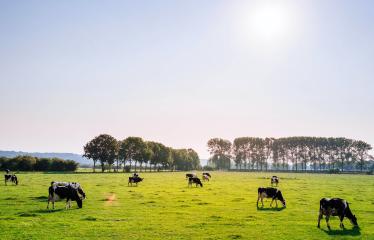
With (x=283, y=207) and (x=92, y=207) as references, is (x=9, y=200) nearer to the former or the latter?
(x=92, y=207)

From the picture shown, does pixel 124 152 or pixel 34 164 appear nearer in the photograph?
pixel 34 164

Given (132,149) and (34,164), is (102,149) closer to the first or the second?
(132,149)

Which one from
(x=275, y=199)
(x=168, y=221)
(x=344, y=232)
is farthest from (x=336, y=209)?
(x=168, y=221)

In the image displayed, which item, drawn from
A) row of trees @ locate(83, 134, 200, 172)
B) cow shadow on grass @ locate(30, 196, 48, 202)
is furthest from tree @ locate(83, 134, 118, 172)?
cow shadow on grass @ locate(30, 196, 48, 202)

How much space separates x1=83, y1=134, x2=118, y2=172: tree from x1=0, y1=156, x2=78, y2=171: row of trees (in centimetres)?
813

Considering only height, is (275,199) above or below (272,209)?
above

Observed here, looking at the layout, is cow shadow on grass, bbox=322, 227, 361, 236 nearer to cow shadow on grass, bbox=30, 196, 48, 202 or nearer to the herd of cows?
the herd of cows

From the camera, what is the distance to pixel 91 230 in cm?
2111

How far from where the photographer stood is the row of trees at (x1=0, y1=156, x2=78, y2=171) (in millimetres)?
126812

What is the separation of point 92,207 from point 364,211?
23881mm

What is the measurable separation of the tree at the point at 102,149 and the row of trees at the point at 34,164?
813cm

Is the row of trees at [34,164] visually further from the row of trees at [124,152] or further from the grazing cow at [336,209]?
the grazing cow at [336,209]

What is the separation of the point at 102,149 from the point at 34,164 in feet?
86.4

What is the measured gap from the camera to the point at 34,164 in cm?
13275
